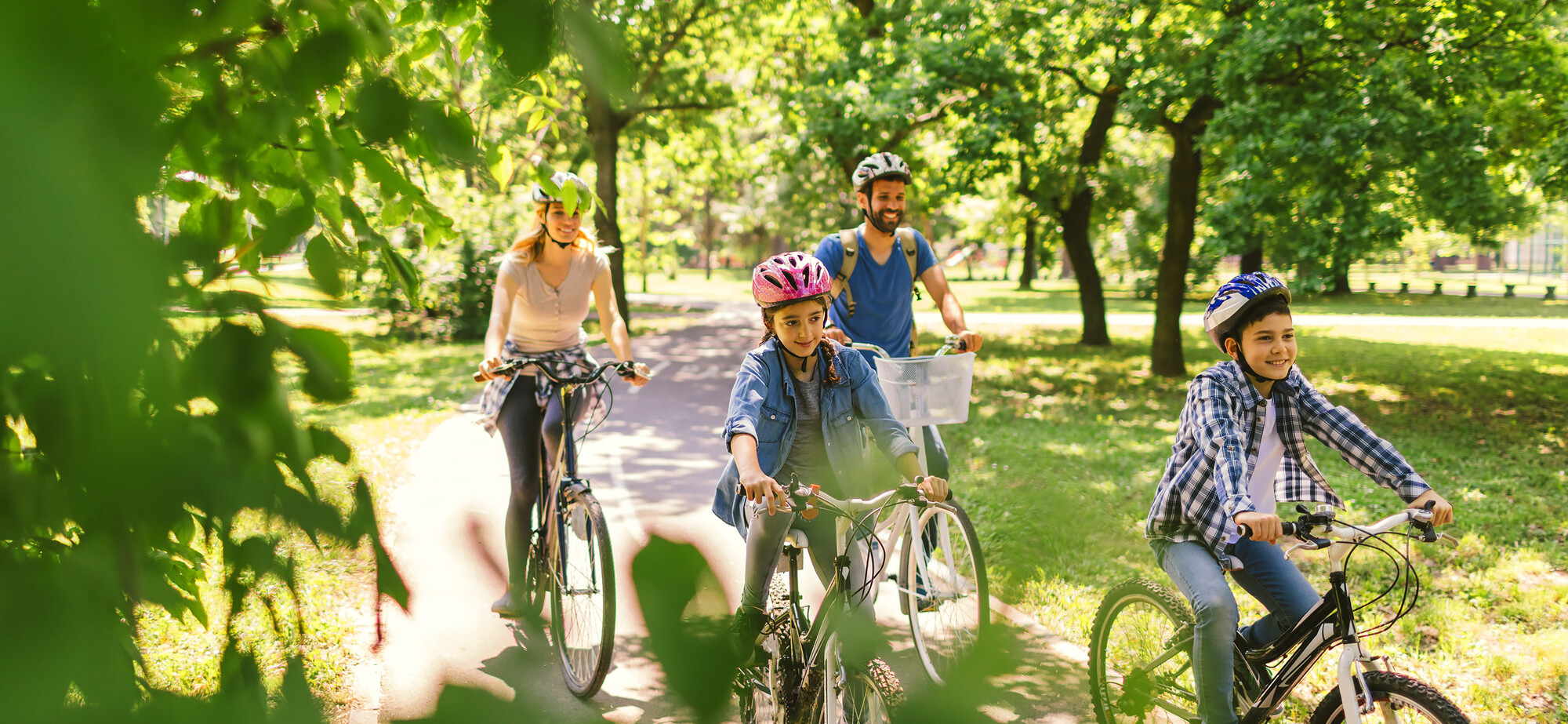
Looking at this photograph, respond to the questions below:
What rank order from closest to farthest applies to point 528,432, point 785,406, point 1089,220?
point 785,406, point 528,432, point 1089,220

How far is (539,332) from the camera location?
16.1ft

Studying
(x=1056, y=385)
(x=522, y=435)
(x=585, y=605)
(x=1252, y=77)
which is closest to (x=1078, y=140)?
(x=1056, y=385)

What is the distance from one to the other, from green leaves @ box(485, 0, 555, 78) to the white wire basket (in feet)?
11.0

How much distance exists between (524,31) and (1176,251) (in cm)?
1542

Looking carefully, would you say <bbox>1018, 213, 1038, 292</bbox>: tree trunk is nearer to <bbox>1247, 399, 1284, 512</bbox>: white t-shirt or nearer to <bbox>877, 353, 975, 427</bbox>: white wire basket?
<bbox>877, 353, 975, 427</bbox>: white wire basket

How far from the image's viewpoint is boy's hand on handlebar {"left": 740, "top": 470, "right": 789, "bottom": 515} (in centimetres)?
259

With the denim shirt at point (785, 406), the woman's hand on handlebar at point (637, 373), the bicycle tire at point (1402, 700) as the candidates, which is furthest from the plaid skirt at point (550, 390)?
the bicycle tire at point (1402, 700)

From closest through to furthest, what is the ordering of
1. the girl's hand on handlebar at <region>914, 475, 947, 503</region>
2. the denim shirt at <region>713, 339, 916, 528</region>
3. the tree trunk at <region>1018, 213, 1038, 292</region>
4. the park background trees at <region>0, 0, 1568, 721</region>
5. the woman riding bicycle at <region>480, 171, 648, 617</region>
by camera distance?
the park background trees at <region>0, 0, 1568, 721</region>
the girl's hand on handlebar at <region>914, 475, 947, 503</region>
the denim shirt at <region>713, 339, 916, 528</region>
the woman riding bicycle at <region>480, 171, 648, 617</region>
the tree trunk at <region>1018, 213, 1038, 292</region>

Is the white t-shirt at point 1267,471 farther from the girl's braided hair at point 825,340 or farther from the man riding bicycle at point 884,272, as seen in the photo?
the man riding bicycle at point 884,272

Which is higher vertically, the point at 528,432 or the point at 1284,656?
the point at 528,432

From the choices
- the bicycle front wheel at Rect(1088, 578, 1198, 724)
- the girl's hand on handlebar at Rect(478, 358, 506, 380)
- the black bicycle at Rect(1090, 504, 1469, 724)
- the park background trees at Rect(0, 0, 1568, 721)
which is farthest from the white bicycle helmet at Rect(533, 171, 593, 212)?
the girl's hand on handlebar at Rect(478, 358, 506, 380)

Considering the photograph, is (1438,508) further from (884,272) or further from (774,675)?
(884,272)

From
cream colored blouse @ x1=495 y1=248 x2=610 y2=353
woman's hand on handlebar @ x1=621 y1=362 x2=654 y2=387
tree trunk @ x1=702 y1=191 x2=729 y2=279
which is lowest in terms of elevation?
woman's hand on handlebar @ x1=621 y1=362 x2=654 y2=387

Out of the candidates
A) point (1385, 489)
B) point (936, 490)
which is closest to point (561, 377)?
point (936, 490)
